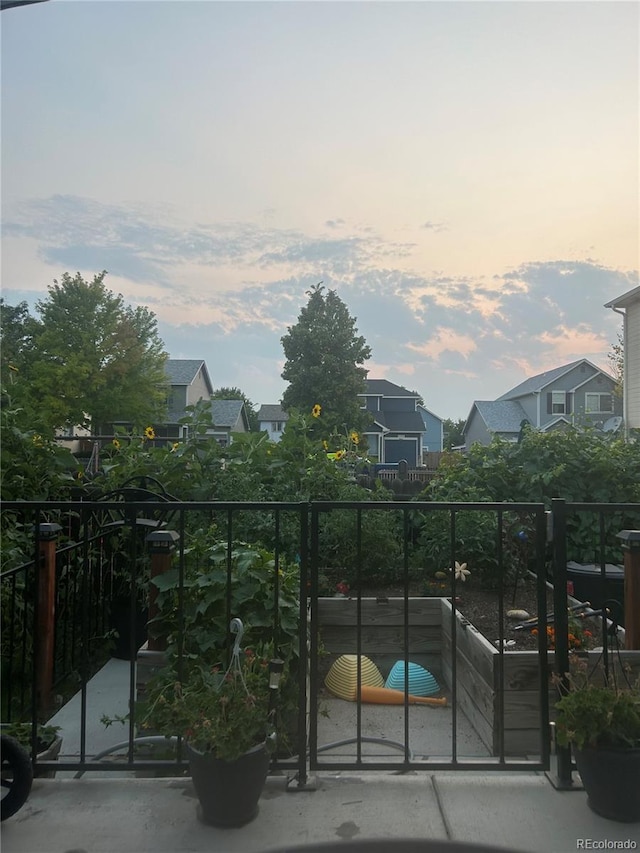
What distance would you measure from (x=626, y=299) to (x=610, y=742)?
48.7 feet

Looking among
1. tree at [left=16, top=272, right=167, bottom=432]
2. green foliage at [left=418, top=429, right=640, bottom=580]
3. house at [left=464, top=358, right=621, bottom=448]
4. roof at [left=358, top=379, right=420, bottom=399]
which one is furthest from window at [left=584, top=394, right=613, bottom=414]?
green foliage at [left=418, top=429, right=640, bottom=580]

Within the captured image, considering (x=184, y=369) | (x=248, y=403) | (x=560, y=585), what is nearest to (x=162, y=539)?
(x=560, y=585)

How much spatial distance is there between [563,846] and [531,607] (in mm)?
2517

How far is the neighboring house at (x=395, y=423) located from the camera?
43781 millimetres

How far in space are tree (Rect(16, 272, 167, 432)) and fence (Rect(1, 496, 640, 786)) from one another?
22149 millimetres

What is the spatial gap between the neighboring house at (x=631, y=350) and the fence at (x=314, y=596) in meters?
11.3

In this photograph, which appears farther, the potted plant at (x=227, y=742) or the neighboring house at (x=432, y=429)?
the neighboring house at (x=432, y=429)

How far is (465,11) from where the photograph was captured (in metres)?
3.78

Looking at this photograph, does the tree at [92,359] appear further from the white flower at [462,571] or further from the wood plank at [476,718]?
the wood plank at [476,718]

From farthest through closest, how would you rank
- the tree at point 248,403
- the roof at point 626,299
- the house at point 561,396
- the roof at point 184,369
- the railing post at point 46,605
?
1. the tree at point 248,403
2. the roof at point 184,369
3. the house at point 561,396
4. the roof at point 626,299
5. the railing post at point 46,605

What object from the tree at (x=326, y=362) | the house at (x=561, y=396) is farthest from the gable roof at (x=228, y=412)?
the house at (x=561, y=396)

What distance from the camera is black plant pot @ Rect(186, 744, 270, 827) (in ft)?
5.69

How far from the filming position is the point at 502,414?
3850 cm

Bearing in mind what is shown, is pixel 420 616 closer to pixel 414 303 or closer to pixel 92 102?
pixel 92 102
